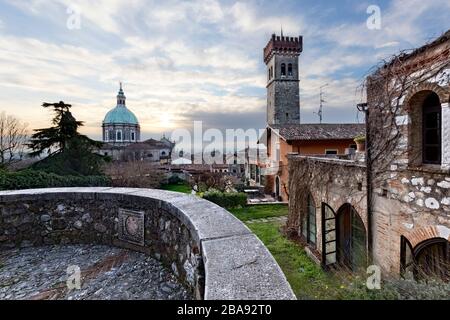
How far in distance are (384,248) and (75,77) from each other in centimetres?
876

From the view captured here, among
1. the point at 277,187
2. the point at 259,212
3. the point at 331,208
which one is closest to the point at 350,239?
the point at 331,208

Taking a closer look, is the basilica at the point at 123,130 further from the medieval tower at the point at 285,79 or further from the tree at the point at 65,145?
the tree at the point at 65,145

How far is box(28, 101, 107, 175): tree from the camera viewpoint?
642 inches

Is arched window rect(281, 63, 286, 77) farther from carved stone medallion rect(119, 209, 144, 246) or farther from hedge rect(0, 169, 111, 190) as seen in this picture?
carved stone medallion rect(119, 209, 144, 246)

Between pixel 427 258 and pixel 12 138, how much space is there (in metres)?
25.4

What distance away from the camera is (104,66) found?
7.00 meters

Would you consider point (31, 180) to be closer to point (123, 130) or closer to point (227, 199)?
point (227, 199)

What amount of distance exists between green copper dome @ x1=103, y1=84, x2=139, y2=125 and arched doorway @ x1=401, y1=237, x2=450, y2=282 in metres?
54.6

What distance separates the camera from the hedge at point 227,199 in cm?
1512

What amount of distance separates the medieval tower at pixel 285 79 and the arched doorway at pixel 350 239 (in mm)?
24303

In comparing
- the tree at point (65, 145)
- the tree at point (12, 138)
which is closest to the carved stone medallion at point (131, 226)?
the tree at point (65, 145)

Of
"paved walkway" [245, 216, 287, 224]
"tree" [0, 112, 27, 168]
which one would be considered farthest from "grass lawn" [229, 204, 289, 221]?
"tree" [0, 112, 27, 168]

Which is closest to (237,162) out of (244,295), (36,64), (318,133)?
(318,133)

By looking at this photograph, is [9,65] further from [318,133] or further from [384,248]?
[318,133]
